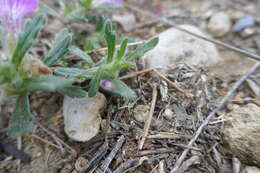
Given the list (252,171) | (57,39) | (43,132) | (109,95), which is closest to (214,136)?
(252,171)

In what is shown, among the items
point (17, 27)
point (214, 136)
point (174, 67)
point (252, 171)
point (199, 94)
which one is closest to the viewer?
point (252, 171)

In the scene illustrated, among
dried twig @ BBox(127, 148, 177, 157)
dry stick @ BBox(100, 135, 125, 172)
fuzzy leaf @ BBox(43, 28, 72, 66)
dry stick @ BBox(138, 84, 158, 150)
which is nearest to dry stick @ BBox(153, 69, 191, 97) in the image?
dry stick @ BBox(138, 84, 158, 150)

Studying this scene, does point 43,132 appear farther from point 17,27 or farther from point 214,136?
point 214,136

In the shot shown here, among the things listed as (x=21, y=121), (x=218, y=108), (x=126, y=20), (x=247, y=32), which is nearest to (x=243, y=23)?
(x=247, y=32)

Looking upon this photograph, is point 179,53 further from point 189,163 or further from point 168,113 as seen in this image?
point 189,163

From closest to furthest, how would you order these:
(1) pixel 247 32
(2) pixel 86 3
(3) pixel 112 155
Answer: (3) pixel 112 155
(2) pixel 86 3
(1) pixel 247 32

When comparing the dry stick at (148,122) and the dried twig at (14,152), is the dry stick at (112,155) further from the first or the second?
the dried twig at (14,152)

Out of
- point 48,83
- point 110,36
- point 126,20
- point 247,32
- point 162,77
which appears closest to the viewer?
point 48,83
